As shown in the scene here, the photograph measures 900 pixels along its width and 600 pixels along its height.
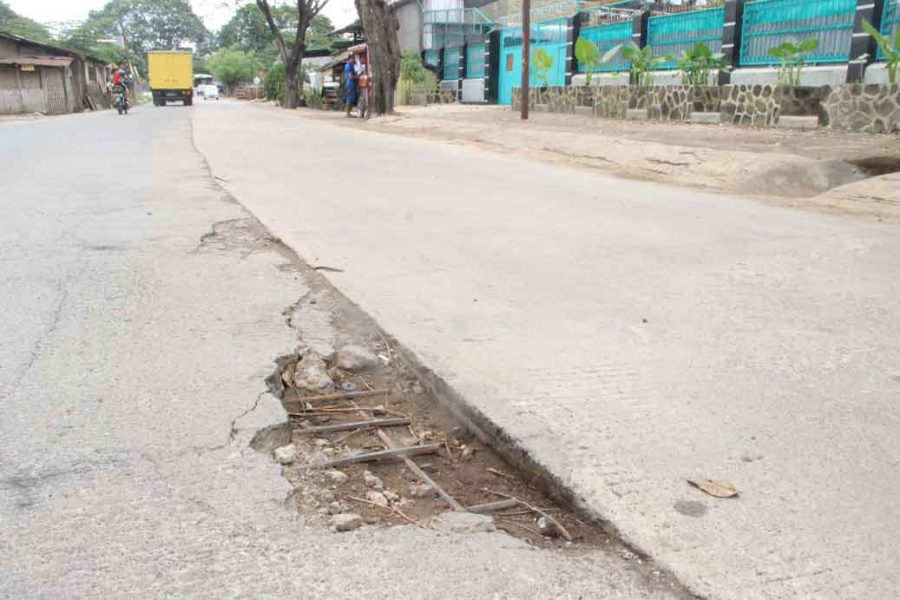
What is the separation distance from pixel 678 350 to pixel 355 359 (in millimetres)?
1449

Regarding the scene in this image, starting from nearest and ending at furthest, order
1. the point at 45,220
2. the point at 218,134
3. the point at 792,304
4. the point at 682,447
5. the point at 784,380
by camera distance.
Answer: the point at 682,447, the point at 784,380, the point at 792,304, the point at 45,220, the point at 218,134

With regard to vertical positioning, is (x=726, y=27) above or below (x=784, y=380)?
above

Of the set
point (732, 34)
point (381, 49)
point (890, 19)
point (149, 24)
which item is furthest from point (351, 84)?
point (149, 24)

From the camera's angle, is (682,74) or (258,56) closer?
(682,74)

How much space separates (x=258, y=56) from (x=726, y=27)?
87.9m

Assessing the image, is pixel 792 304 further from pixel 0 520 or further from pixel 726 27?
pixel 726 27

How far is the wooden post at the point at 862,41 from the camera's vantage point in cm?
1284

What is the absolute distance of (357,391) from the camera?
3.23 meters

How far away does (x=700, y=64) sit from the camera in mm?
15219

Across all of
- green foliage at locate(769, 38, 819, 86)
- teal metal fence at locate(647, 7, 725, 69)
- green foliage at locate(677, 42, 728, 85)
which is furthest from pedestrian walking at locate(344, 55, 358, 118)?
green foliage at locate(769, 38, 819, 86)

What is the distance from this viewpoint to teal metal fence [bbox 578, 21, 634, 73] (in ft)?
63.0

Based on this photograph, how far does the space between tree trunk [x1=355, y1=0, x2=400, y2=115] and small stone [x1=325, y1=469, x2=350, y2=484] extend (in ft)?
72.8

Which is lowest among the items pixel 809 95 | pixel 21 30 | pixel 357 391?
pixel 357 391

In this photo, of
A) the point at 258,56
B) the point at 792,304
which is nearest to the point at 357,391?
the point at 792,304
